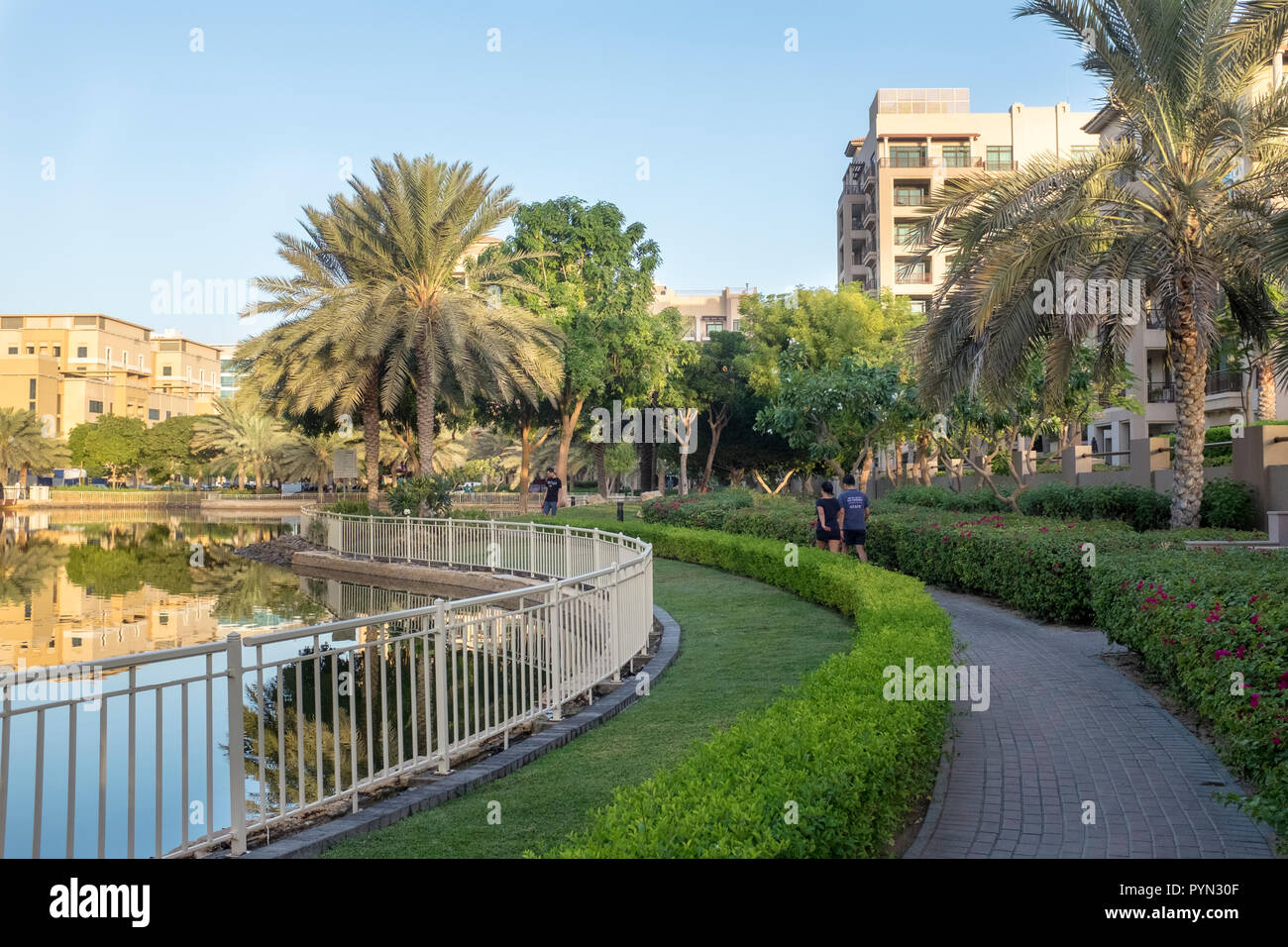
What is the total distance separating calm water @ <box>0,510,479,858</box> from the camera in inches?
269

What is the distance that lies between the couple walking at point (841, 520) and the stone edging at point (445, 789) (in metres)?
8.09

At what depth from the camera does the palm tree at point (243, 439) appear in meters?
73.8

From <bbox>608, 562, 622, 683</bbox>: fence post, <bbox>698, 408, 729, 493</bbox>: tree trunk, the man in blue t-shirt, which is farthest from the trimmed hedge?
<bbox>698, 408, 729, 493</bbox>: tree trunk

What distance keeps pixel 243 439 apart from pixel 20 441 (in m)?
19.3

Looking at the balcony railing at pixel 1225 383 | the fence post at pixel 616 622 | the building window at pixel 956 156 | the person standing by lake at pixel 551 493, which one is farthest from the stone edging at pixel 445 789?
the building window at pixel 956 156

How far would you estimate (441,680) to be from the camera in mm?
6379

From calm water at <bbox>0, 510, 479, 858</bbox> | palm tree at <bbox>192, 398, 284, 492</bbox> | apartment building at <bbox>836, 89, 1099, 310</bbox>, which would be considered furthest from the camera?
palm tree at <bbox>192, 398, 284, 492</bbox>

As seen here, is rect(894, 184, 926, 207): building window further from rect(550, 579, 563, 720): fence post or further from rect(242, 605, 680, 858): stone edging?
rect(550, 579, 563, 720): fence post

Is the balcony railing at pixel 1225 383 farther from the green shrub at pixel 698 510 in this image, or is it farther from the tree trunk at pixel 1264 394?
the green shrub at pixel 698 510

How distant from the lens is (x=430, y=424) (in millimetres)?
27500

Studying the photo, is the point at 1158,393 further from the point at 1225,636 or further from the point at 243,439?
the point at 243,439

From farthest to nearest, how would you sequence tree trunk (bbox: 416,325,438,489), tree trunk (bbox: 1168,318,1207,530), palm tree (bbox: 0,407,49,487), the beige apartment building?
the beige apartment building, palm tree (bbox: 0,407,49,487), tree trunk (bbox: 416,325,438,489), tree trunk (bbox: 1168,318,1207,530)

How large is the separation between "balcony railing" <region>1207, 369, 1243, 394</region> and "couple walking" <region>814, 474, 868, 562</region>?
68.5 ft
